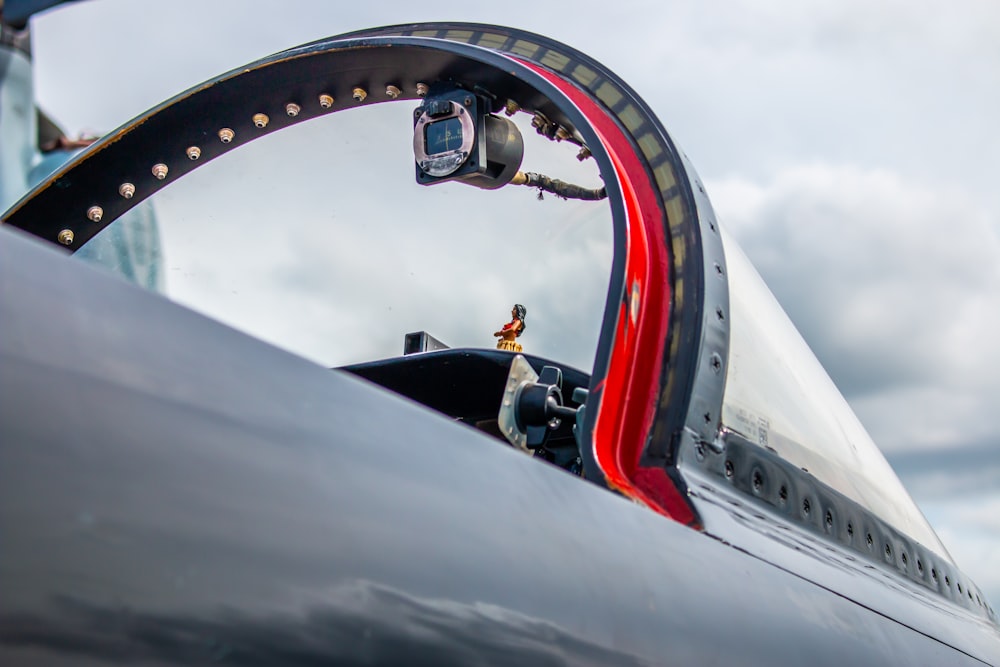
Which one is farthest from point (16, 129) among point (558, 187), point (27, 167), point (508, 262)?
point (558, 187)

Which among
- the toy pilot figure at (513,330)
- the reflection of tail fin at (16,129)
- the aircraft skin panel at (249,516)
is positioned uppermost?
the reflection of tail fin at (16,129)

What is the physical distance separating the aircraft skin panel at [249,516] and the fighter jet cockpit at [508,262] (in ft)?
1.33

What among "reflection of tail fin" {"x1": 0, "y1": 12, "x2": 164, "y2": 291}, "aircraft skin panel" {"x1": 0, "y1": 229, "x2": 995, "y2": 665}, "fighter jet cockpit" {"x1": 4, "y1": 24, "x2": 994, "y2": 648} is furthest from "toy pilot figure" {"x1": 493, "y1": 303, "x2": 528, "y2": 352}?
"aircraft skin panel" {"x1": 0, "y1": 229, "x2": 995, "y2": 665}

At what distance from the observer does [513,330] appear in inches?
84.4

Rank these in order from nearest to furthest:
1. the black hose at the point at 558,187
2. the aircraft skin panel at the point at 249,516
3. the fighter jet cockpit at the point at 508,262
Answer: the aircraft skin panel at the point at 249,516, the fighter jet cockpit at the point at 508,262, the black hose at the point at 558,187

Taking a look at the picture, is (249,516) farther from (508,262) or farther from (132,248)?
(132,248)

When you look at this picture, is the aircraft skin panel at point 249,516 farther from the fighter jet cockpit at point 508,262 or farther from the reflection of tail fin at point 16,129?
the reflection of tail fin at point 16,129

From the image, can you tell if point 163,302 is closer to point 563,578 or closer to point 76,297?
point 76,297

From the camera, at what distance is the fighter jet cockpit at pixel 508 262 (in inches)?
57.2

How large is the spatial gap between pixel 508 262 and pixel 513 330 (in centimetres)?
16

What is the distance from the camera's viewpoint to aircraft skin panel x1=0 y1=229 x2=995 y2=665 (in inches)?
20.7

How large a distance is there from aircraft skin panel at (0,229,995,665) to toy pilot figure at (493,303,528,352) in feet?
3.90

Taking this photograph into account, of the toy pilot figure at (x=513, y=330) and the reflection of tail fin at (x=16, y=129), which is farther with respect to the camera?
the reflection of tail fin at (x=16, y=129)

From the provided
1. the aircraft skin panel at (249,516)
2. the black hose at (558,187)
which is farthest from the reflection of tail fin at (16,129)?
the aircraft skin panel at (249,516)
